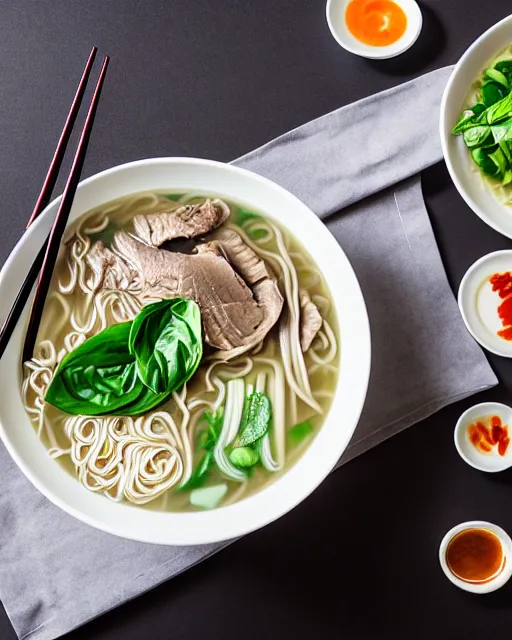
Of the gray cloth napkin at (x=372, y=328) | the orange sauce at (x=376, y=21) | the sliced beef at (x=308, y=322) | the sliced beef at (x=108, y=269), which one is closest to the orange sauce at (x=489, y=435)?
the gray cloth napkin at (x=372, y=328)

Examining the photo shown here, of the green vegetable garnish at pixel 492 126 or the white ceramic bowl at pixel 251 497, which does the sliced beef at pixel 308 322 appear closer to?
the white ceramic bowl at pixel 251 497

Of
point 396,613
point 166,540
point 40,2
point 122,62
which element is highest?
point 40,2

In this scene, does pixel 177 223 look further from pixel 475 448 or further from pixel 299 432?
pixel 475 448

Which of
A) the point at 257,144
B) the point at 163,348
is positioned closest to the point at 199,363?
the point at 163,348

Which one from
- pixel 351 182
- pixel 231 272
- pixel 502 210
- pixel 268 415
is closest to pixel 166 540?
pixel 268 415

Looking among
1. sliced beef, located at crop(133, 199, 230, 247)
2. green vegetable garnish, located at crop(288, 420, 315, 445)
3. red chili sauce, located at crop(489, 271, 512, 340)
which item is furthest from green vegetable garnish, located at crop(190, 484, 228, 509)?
red chili sauce, located at crop(489, 271, 512, 340)

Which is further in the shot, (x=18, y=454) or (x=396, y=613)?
(x=396, y=613)

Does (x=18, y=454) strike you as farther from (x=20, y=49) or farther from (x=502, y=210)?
(x=502, y=210)
